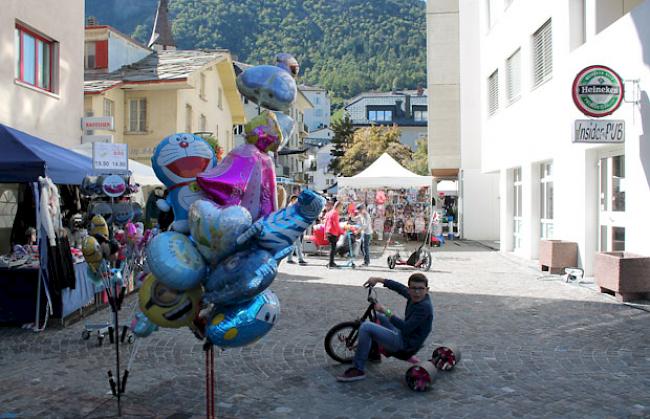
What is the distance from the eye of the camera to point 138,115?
2392 cm

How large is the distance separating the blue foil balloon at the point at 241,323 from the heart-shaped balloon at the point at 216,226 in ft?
1.32

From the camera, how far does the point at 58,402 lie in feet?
17.3

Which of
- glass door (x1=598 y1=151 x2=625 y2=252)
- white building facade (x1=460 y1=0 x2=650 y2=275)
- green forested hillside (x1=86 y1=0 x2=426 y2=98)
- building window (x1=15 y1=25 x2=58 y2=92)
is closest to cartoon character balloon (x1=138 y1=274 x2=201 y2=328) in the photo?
white building facade (x1=460 y1=0 x2=650 y2=275)

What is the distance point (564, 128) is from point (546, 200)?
2.77 m

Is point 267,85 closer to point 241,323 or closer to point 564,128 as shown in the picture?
point 241,323

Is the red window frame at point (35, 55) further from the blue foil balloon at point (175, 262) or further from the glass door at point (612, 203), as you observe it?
the glass door at point (612, 203)

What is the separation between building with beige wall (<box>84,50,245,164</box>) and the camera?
74.5ft

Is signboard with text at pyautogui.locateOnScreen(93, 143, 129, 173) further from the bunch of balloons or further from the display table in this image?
the bunch of balloons

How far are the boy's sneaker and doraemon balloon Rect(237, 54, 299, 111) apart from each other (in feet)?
8.58

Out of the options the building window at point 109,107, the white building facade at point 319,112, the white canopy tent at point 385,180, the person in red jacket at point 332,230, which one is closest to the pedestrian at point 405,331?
the person in red jacket at point 332,230

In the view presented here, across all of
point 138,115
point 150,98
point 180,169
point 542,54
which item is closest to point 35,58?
point 180,169

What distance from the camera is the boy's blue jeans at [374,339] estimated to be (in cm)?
590

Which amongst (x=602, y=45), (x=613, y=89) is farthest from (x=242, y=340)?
(x=602, y=45)

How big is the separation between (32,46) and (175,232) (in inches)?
421
